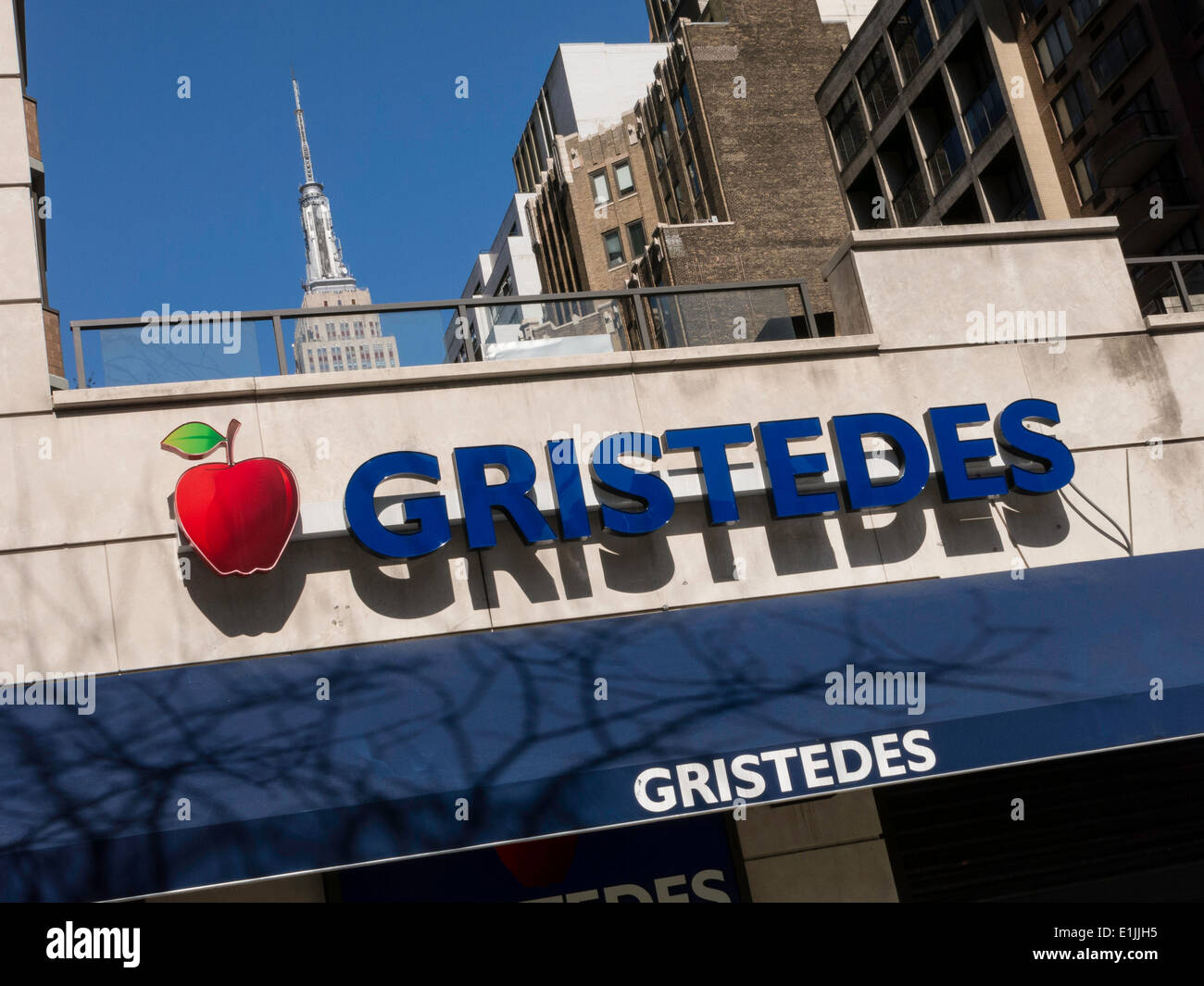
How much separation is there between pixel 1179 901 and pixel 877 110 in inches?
1375

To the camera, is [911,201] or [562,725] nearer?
[562,725]

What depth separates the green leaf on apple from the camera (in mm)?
10547

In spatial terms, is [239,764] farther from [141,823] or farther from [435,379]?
[435,379]

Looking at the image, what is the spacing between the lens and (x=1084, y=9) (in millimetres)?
32562

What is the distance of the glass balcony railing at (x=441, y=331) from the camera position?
11.1 m

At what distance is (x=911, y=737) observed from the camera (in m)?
8.93

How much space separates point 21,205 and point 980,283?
9782mm

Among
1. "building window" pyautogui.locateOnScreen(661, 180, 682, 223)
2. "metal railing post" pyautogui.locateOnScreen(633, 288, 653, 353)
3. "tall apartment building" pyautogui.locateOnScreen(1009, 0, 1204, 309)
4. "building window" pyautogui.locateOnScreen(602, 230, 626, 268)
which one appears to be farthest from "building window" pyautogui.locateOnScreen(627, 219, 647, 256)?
"metal railing post" pyautogui.locateOnScreen(633, 288, 653, 353)

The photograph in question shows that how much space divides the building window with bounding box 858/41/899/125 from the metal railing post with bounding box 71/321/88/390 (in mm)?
34245

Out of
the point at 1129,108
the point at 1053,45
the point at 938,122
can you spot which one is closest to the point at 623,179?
the point at 938,122

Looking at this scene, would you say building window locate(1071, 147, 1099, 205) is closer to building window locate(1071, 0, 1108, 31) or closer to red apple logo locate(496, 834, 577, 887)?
building window locate(1071, 0, 1108, 31)

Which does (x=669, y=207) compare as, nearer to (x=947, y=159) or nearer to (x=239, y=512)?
(x=947, y=159)

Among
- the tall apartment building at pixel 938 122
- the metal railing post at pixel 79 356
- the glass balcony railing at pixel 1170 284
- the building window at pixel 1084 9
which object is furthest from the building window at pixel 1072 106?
the metal railing post at pixel 79 356

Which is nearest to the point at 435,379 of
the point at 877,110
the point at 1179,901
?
the point at 1179,901
